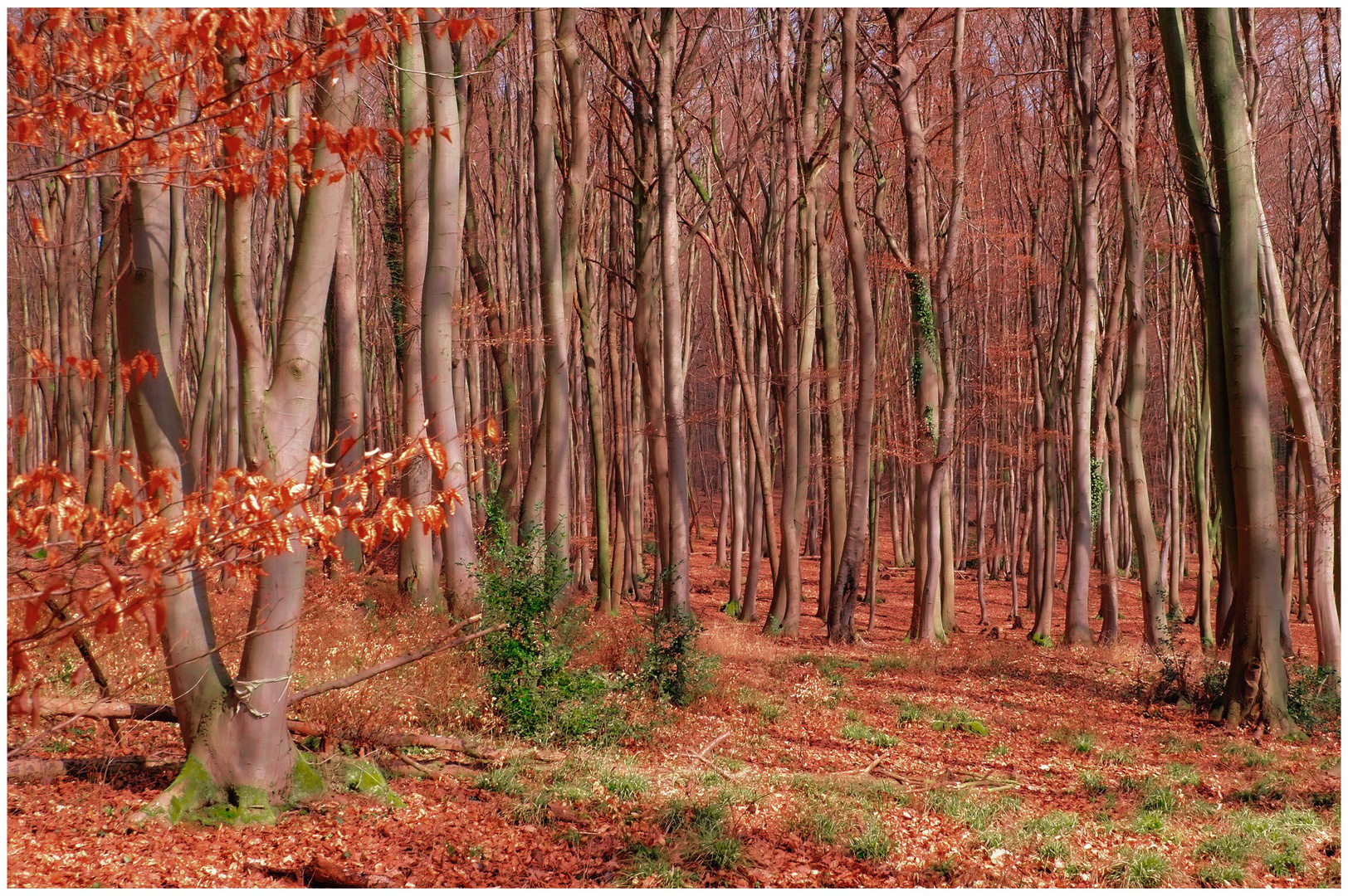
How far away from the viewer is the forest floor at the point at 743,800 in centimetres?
470

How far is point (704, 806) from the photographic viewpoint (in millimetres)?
5406

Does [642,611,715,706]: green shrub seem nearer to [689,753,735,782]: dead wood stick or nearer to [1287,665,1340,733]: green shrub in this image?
[689,753,735,782]: dead wood stick

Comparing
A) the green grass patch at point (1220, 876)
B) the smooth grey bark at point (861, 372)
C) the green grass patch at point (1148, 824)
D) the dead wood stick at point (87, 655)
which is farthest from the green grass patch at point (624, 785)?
the smooth grey bark at point (861, 372)

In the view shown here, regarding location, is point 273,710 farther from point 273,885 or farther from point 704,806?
point 704,806

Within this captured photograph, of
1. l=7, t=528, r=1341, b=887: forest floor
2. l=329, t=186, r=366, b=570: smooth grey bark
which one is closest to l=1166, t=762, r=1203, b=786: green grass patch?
l=7, t=528, r=1341, b=887: forest floor

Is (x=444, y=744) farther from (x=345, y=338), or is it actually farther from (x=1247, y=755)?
(x=345, y=338)

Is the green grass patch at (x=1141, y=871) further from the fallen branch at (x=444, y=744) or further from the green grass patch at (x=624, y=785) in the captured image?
the fallen branch at (x=444, y=744)

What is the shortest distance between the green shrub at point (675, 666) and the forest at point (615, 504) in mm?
44

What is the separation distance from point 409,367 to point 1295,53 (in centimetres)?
1519

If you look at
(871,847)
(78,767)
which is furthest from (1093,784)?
(78,767)

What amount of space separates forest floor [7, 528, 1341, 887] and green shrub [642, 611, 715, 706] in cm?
17

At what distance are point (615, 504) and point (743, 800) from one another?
16.2m

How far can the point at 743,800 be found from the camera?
18.9 ft

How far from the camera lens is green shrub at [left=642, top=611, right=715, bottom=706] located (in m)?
8.47
